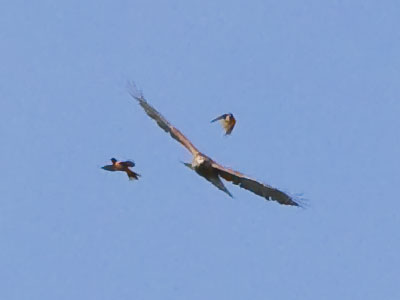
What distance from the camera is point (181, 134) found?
4272cm

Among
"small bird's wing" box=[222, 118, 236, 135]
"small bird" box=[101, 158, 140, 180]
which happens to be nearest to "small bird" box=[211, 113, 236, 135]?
"small bird's wing" box=[222, 118, 236, 135]

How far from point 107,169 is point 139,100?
5.80ft

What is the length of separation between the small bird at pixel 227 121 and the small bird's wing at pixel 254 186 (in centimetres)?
238

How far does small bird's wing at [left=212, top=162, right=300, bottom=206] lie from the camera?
40500 mm

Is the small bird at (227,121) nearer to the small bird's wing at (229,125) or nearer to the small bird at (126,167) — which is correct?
the small bird's wing at (229,125)

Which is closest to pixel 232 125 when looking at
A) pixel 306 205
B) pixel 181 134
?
pixel 181 134

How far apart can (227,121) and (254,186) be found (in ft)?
10.2

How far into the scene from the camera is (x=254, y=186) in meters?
40.7

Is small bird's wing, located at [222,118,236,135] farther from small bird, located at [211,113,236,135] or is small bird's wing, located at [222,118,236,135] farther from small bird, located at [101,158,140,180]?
small bird, located at [101,158,140,180]

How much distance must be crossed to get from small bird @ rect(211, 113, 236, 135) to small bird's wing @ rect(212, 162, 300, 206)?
2.38 metres

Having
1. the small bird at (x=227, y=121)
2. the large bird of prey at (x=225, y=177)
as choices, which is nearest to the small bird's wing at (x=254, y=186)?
the large bird of prey at (x=225, y=177)

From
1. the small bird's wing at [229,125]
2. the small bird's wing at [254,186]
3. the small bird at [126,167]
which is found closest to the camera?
the small bird's wing at [254,186]

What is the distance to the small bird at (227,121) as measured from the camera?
43.3 meters

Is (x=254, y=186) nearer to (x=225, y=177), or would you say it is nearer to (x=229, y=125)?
(x=225, y=177)
